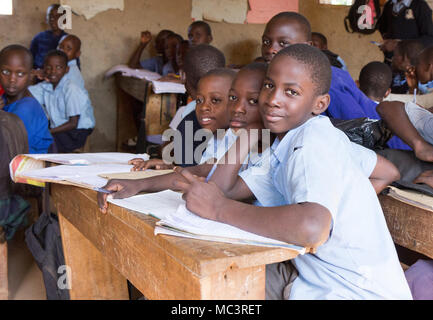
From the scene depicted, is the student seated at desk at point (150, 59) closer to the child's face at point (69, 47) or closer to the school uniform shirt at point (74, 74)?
the child's face at point (69, 47)

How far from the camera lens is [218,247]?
876 mm

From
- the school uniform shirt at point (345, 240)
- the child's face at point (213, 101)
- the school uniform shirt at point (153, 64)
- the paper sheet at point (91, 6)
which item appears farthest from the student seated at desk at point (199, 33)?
the school uniform shirt at point (345, 240)

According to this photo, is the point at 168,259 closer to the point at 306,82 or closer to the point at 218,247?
the point at 218,247

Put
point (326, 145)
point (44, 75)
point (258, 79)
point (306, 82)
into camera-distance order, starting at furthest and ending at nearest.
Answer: point (44, 75), point (258, 79), point (306, 82), point (326, 145)

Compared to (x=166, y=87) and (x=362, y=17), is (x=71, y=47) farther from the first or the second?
(x=362, y=17)

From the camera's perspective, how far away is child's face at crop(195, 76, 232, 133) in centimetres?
174

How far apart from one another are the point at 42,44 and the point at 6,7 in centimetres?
53

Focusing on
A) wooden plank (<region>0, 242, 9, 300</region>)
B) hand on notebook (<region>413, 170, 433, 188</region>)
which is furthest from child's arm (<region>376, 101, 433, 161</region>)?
wooden plank (<region>0, 242, 9, 300</region>)

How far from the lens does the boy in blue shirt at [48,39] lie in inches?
186

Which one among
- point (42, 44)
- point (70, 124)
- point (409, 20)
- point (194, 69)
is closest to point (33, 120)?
point (194, 69)

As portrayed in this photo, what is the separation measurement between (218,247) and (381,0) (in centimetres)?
587

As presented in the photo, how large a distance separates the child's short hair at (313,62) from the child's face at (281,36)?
2.68ft

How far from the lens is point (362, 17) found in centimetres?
604

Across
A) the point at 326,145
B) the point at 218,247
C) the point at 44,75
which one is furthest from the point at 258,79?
the point at 44,75
